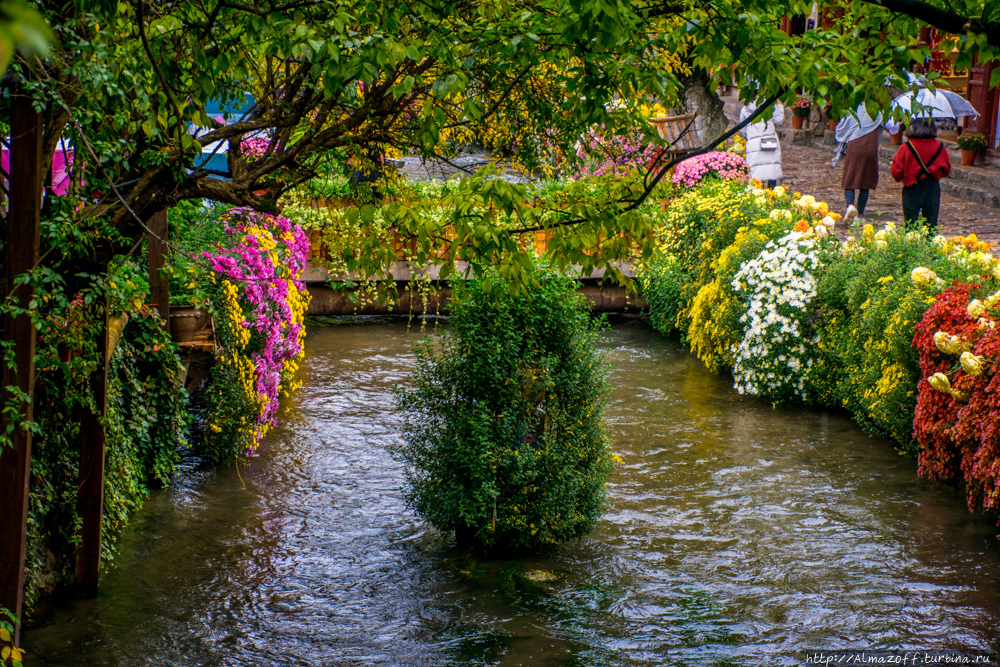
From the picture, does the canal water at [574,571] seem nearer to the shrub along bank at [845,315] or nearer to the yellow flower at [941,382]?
the shrub along bank at [845,315]

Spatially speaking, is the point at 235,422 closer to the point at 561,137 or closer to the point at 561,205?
the point at 561,137

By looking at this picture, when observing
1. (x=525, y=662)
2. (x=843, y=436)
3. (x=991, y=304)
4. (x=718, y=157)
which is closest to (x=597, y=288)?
(x=718, y=157)

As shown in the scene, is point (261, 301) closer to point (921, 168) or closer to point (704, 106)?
point (921, 168)

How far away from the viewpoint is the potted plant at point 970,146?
19.7 m

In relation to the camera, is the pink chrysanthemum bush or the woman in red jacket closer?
the pink chrysanthemum bush

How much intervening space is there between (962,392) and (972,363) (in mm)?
341

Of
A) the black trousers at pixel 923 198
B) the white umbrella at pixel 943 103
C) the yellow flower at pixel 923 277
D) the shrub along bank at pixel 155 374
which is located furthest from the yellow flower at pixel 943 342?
the white umbrella at pixel 943 103

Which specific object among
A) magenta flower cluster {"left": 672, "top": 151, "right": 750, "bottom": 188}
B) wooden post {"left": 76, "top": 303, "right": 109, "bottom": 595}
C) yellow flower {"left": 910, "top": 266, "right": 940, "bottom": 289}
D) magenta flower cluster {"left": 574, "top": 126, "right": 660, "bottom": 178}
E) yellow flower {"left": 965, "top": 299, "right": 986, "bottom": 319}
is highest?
magenta flower cluster {"left": 672, "top": 151, "right": 750, "bottom": 188}

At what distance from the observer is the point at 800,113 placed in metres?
26.5

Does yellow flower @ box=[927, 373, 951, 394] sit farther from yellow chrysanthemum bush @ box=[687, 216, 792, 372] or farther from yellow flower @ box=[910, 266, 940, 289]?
yellow chrysanthemum bush @ box=[687, 216, 792, 372]

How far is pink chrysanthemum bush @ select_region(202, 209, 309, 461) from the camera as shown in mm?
7297

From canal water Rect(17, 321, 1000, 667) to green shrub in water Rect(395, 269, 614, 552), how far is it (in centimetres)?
45

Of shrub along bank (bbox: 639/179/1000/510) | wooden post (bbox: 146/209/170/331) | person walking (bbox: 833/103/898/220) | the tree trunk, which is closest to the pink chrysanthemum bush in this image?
wooden post (bbox: 146/209/170/331)

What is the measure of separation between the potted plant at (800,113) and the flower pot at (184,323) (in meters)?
21.9
